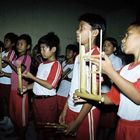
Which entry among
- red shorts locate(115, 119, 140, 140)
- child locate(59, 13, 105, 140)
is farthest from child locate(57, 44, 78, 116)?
red shorts locate(115, 119, 140, 140)

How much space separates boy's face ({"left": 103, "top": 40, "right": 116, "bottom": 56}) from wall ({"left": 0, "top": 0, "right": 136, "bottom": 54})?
2268 mm

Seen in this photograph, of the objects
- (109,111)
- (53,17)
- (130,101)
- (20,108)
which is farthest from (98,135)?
(53,17)

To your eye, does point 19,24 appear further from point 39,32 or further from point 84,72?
point 84,72

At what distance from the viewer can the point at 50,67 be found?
3.02 meters

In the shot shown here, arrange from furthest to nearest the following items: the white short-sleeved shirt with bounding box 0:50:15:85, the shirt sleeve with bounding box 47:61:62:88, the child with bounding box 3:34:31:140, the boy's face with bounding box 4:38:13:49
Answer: the boy's face with bounding box 4:38:13:49
the white short-sleeved shirt with bounding box 0:50:15:85
the child with bounding box 3:34:31:140
the shirt sleeve with bounding box 47:61:62:88

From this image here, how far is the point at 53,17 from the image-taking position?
609 centimetres

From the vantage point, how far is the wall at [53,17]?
591 cm

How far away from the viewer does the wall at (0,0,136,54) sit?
5914 millimetres

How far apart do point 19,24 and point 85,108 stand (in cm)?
414

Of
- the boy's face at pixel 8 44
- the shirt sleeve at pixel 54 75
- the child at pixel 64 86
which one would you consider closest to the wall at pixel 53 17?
the boy's face at pixel 8 44

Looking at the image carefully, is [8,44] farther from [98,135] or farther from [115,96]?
[115,96]

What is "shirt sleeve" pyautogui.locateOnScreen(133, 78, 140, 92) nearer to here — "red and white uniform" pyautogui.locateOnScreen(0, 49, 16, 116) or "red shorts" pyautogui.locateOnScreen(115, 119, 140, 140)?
"red shorts" pyautogui.locateOnScreen(115, 119, 140, 140)

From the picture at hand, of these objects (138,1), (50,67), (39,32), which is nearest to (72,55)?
(50,67)

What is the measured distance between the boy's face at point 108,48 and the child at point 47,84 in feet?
3.12
